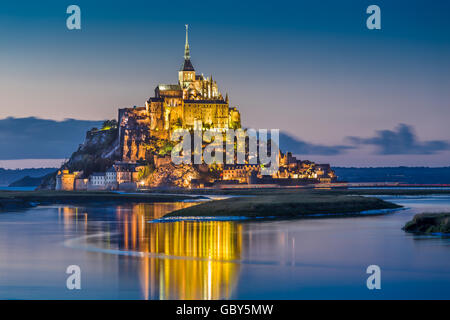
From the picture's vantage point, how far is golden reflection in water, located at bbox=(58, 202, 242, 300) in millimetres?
21516

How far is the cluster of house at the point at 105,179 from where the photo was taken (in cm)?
12875

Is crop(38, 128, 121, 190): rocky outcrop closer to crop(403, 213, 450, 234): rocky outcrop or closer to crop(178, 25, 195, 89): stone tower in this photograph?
crop(178, 25, 195, 89): stone tower

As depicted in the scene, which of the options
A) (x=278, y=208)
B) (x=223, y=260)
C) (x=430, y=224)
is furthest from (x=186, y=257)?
(x=278, y=208)

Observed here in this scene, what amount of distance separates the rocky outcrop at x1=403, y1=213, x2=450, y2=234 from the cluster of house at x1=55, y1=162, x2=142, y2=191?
302 feet

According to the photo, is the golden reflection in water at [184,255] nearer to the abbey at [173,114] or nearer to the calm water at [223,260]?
the calm water at [223,260]

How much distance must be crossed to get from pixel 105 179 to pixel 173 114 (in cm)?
2267

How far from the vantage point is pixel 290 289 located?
2181 centimetres

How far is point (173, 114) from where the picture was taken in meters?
144

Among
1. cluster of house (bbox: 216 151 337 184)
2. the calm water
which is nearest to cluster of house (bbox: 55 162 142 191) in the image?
cluster of house (bbox: 216 151 337 184)

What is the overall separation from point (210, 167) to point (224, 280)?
111 m

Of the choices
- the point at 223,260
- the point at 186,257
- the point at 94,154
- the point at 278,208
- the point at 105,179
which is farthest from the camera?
the point at 94,154

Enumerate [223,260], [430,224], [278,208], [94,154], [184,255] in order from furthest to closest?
[94,154] < [278,208] < [430,224] < [184,255] < [223,260]

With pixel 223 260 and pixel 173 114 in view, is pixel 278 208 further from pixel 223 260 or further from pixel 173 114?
pixel 173 114

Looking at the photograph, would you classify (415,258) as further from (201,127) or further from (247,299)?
(201,127)
